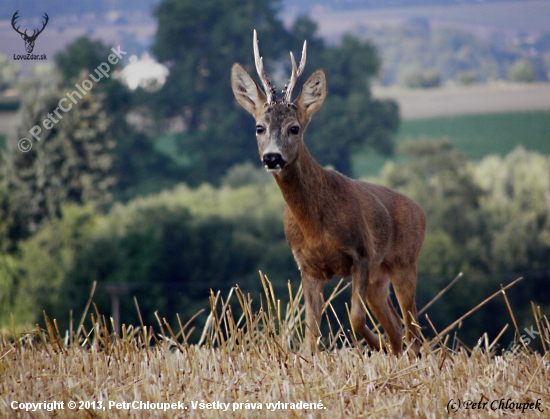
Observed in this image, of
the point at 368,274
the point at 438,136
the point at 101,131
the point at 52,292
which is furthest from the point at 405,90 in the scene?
the point at 368,274

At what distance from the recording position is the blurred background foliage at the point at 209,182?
6862 centimetres

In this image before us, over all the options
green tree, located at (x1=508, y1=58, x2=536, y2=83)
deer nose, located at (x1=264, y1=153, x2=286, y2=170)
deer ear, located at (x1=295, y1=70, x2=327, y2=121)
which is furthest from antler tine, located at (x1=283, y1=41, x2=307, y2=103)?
green tree, located at (x1=508, y1=58, x2=536, y2=83)

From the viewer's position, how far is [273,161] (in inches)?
312

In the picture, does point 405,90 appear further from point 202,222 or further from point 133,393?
point 133,393

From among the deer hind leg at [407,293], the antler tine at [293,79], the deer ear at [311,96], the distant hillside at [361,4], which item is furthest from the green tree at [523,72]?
the antler tine at [293,79]

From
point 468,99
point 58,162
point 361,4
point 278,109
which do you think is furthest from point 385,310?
point 361,4

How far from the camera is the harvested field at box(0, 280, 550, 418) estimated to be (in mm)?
6254

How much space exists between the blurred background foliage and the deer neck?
122 ft

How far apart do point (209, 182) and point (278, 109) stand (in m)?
104

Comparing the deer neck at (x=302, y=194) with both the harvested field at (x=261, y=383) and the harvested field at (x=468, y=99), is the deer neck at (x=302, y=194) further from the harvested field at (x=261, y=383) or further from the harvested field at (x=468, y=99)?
the harvested field at (x=468, y=99)

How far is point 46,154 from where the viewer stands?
9319cm

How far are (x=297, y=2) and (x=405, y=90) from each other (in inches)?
1491

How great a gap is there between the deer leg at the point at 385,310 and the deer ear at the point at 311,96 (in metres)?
2.21

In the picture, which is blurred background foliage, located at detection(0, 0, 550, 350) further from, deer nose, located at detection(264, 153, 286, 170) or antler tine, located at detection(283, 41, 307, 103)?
deer nose, located at detection(264, 153, 286, 170)
